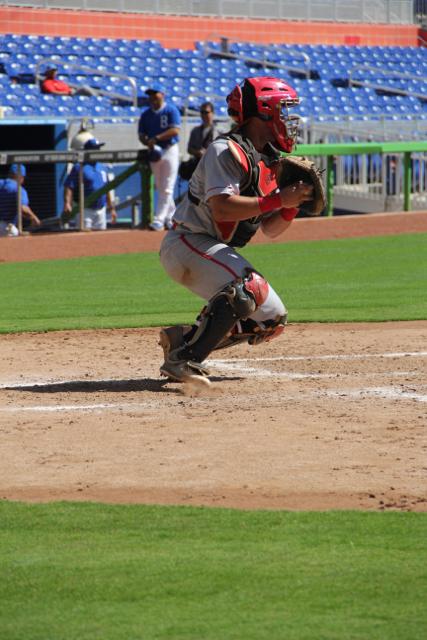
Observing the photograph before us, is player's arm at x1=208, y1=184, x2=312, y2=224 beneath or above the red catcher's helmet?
beneath

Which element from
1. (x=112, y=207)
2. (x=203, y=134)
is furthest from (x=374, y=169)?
(x=112, y=207)

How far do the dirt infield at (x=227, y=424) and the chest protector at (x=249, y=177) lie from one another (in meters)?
0.90

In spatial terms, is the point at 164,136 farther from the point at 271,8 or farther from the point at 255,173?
the point at 271,8

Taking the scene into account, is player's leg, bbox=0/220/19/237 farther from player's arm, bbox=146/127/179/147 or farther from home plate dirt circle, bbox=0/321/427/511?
home plate dirt circle, bbox=0/321/427/511

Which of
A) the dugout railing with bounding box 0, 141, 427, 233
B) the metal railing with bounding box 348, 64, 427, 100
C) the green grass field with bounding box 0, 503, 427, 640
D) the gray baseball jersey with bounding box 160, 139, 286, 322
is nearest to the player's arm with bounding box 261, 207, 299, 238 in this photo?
the gray baseball jersey with bounding box 160, 139, 286, 322

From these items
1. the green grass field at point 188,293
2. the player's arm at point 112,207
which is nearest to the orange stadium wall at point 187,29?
the player's arm at point 112,207

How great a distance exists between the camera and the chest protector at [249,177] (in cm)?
675

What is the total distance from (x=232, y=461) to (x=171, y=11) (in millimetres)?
26672

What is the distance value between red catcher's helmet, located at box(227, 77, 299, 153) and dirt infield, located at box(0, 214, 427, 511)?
59.4 inches

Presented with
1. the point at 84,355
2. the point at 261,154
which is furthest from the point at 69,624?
the point at 84,355

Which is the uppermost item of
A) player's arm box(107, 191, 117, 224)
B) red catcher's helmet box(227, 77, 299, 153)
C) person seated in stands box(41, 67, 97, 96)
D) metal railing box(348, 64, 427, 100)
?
red catcher's helmet box(227, 77, 299, 153)

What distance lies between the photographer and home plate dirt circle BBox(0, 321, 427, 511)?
4.80m

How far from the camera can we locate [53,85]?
22.9m

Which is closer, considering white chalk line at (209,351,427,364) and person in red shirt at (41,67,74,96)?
white chalk line at (209,351,427,364)
